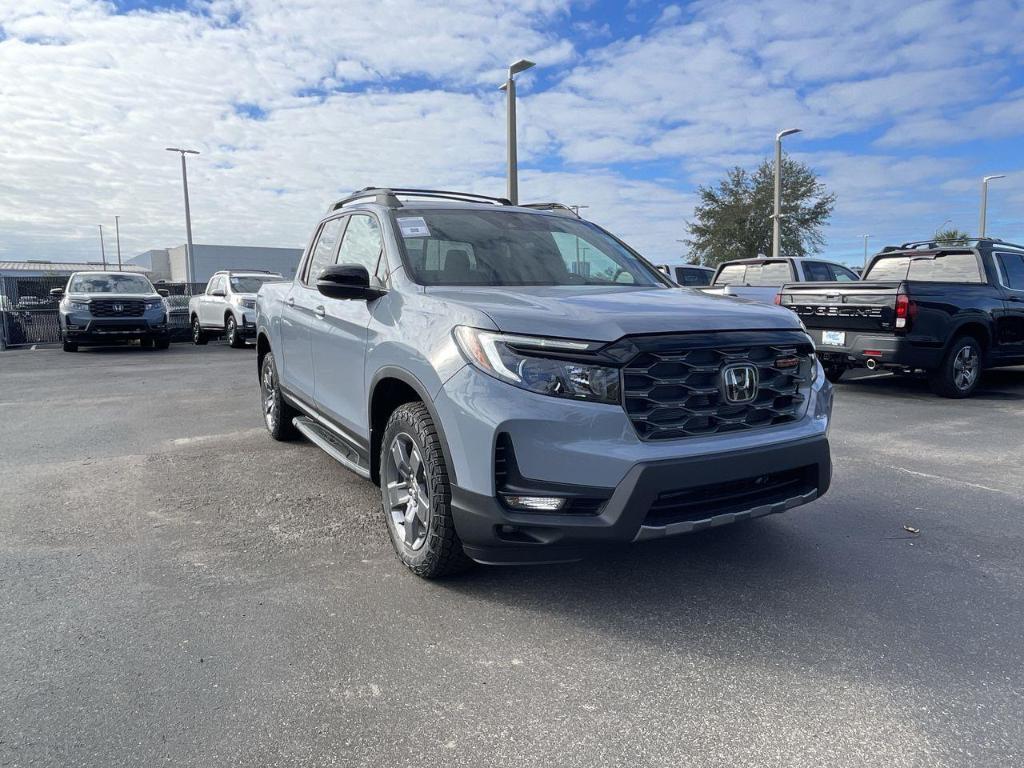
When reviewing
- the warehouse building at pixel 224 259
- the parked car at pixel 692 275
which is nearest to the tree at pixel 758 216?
the parked car at pixel 692 275

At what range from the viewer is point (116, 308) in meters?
16.2

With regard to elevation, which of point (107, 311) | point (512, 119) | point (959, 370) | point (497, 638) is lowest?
point (497, 638)

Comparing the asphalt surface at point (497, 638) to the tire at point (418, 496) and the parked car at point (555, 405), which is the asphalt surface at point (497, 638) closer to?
the tire at point (418, 496)

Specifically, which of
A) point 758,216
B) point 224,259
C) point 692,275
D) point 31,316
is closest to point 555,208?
point 692,275

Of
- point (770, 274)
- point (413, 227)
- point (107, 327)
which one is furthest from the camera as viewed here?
point (107, 327)

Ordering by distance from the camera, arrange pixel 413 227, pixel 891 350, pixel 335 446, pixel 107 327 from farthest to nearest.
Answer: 1. pixel 107 327
2. pixel 891 350
3. pixel 335 446
4. pixel 413 227

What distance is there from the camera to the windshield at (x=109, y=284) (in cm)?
1638

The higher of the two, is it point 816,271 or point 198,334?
point 816,271

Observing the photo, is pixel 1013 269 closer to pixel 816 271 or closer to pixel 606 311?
pixel 816 271

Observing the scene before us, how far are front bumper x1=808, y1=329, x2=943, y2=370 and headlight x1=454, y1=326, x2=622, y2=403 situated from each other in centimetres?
629

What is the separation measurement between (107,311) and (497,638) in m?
16.1

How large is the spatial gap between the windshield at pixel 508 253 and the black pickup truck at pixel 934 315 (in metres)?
4.81

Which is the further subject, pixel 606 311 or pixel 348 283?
pixel 348 283

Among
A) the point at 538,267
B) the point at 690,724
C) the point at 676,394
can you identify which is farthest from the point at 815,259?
the point at 690,724
